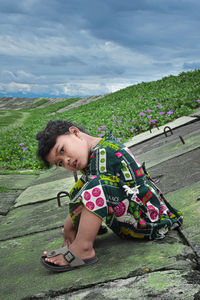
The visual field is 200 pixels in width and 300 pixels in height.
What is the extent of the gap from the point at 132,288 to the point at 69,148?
0.86 meters

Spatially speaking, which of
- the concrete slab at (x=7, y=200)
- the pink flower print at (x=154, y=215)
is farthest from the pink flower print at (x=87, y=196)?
the concrete slab at (x=7, y=200)

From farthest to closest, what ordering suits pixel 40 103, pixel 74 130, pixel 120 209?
1. pixel 40 103
2. pixel 74 130
3. pixel 120 209

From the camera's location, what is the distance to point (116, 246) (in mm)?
1715

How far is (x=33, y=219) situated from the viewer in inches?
Answer: 112

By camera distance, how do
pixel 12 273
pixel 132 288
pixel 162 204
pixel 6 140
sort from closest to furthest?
1. pixel 132 288
2. pixel 12 273
3. pixel 162 204
4. pixel 6 140

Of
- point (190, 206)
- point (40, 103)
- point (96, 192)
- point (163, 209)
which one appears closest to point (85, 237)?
point (96, 192)

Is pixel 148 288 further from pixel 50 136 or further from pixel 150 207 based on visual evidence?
pixel 50 136

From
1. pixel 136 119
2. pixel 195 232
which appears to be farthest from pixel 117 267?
pixel 136 119

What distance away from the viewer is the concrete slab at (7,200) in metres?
3.58

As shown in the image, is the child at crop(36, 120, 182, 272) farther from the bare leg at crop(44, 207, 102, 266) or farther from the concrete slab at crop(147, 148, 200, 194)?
the concrete slab at crop(147, 148, 200, 194)

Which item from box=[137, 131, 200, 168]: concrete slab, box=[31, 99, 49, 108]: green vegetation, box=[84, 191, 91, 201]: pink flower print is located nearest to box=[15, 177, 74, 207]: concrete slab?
box=[137, 131, 200, 168]: concrete slab

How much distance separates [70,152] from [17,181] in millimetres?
3504

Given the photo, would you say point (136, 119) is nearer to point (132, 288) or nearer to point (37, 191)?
point (37, 191)

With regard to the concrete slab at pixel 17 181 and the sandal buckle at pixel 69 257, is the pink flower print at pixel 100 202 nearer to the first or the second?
the sandal buckle at pixel 69 257
